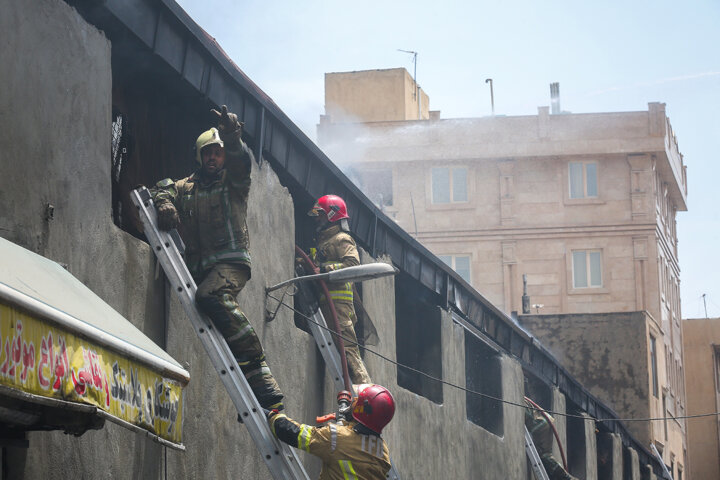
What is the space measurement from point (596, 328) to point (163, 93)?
2564 cm

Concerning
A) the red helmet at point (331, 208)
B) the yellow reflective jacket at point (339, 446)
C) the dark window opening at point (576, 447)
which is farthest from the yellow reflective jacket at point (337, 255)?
the dark window opening at point (576, 447)

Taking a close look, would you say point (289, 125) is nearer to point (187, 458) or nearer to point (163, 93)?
point (163, 93)

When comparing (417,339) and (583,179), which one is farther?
(583,179)

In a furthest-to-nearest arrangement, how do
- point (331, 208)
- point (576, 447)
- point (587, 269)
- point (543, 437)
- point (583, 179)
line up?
point (583, 179) → point (587, 269) → point (576, 447) → point (543, 437) → point (331, 208)

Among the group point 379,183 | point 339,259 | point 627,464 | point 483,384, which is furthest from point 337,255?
point 379,183

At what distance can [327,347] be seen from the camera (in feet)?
A: 34.2

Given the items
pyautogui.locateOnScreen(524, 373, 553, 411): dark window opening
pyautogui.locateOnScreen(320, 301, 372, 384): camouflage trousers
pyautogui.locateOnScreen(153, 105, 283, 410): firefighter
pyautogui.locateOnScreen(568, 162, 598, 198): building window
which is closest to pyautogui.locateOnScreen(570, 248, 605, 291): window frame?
pyautogui.locateOnScreen(568, 162, 598, 198): building window

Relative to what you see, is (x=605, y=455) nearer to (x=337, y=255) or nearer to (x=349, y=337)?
(x=349, y=337)

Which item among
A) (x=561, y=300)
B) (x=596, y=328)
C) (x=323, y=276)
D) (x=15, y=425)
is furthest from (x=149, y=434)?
(x=561, y=300)

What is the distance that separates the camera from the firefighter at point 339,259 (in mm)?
10930

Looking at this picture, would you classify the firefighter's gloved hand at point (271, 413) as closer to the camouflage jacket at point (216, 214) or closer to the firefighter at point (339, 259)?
the camouflage jacket at point (216, 214)

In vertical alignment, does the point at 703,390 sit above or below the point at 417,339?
→ above

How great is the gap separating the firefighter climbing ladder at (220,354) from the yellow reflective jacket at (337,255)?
3151 mm

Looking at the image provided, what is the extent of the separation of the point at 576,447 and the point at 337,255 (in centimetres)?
1462
